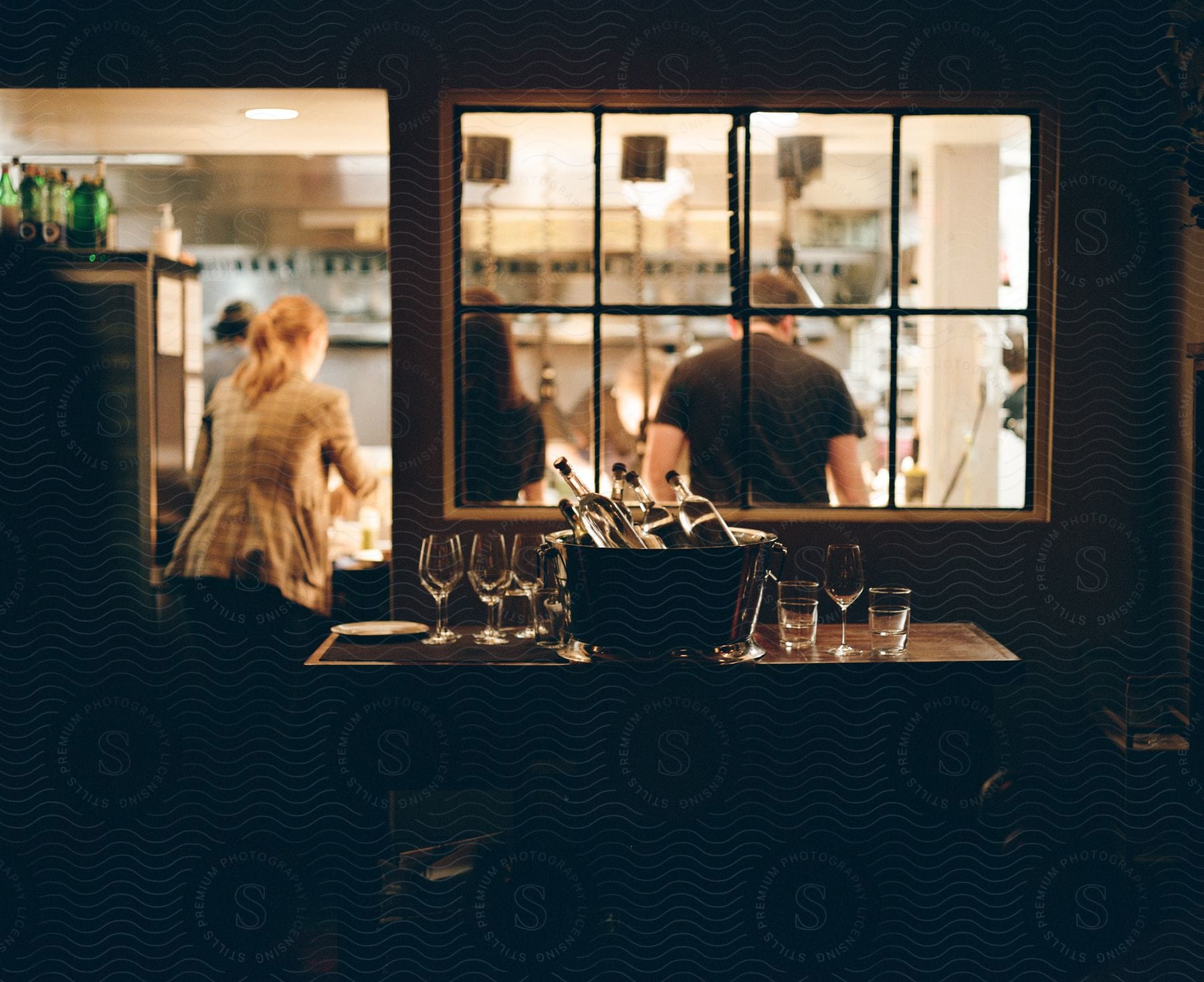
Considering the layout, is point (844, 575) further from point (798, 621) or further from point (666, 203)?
point (666, 203)

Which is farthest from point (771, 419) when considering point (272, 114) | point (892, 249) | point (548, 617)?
point (272, 114)

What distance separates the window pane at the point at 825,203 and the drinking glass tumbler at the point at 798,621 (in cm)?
81

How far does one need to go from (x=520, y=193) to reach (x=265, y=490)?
3.20ft

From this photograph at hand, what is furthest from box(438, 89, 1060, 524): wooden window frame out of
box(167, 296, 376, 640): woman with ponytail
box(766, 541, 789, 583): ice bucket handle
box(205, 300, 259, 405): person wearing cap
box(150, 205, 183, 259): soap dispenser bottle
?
box(205, 300, 259, 405): person wearing cap

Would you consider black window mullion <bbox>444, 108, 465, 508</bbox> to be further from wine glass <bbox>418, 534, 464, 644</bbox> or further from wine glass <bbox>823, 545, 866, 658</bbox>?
wine glass <bbox>823, 545, 866, 658</bbox>

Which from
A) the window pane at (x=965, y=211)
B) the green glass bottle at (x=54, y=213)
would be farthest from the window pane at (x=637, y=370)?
the green glass bottle at (x=54, y=213)

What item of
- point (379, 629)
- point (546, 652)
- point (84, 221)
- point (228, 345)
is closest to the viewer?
point (546, 652)

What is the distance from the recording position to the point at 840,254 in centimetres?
281

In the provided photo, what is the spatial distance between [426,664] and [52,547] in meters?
1.40

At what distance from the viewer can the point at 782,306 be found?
2.71m

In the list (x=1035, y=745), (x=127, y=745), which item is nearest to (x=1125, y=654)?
(x=1035, y=745)

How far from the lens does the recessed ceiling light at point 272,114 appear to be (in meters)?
3.24

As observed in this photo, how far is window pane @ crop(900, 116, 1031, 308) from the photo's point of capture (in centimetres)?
269

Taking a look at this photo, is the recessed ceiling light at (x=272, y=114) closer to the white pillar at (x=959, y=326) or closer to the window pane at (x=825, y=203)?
the window pane at (x=825, y=203)
